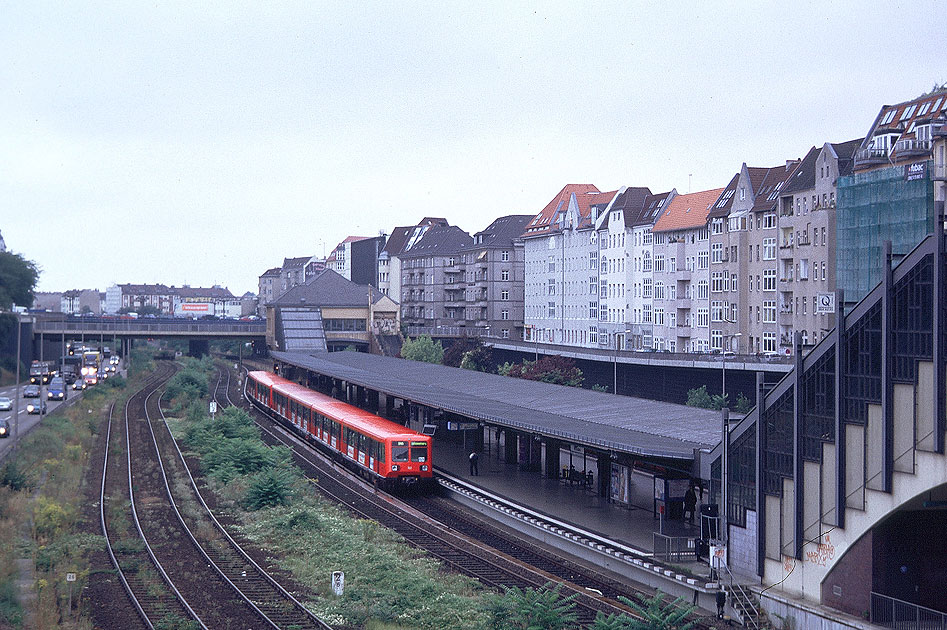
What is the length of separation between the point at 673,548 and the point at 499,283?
95276 mm

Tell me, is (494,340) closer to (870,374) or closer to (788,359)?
(788,359)

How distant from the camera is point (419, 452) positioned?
39.8m

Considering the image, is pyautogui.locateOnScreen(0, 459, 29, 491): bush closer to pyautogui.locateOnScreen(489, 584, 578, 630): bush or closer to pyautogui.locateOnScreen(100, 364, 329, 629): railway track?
pyautogui.locateOnScreen(100, 364, 329, 629): railway track

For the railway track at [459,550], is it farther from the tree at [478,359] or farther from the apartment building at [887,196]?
the tree at [478,359]

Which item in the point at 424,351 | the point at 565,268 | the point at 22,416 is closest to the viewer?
the point at 22,416

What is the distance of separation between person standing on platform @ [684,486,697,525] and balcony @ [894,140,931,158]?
37373 mm

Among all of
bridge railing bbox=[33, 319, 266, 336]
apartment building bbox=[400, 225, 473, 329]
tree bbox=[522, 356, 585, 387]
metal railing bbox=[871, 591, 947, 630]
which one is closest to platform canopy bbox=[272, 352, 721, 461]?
metal railing bbox=[871, 591, 947, 630]

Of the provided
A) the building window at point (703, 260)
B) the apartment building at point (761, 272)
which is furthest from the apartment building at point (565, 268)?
the apartment building at point (761, 272)

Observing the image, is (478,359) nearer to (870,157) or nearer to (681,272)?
(681,272)

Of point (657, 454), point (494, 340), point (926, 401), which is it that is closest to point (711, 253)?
point (494, 340)

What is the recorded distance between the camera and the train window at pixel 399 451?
1549 inches

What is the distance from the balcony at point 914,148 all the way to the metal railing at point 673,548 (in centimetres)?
4065

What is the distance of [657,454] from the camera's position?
2564 centimetres

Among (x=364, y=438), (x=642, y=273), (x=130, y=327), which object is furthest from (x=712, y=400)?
(x=130, y=327)
